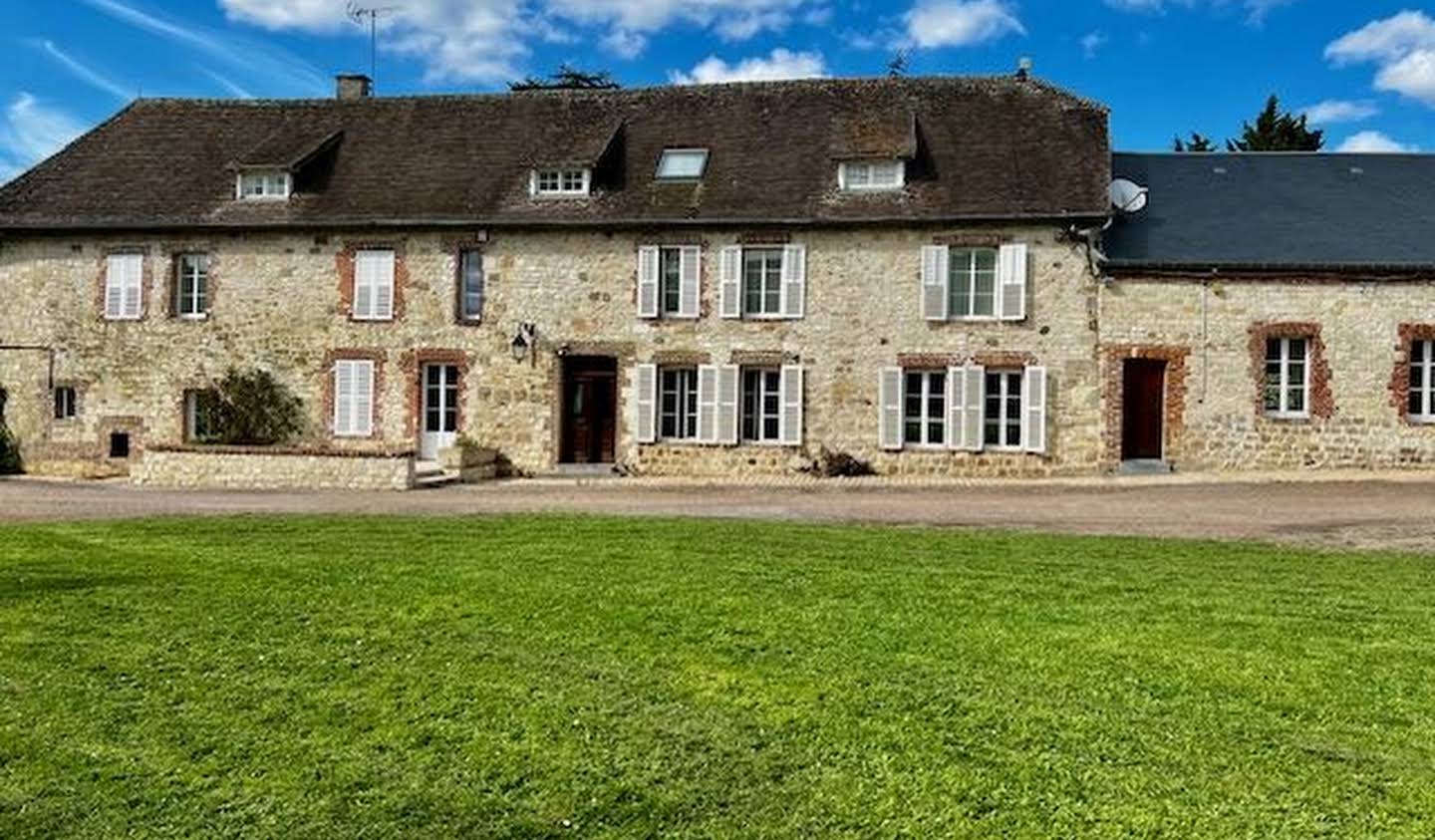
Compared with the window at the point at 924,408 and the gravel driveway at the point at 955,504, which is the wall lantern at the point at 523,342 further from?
the window at the point at 924,408

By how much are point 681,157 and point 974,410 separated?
7389 millimetres

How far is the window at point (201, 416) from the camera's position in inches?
848

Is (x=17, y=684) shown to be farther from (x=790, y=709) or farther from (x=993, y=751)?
(x=993, y=751)

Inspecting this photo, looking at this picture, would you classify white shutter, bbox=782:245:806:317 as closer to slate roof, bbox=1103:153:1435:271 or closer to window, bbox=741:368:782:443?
window, bbox=741:368:782:443

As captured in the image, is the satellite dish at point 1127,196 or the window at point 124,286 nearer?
the satellite dish at point 1127,196

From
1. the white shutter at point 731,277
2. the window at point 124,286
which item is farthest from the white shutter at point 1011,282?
the window at point 124,286

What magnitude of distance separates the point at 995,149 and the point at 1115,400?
5.12 m

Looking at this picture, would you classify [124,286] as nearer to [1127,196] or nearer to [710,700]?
[1127,196]

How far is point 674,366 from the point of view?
20516 millimetres

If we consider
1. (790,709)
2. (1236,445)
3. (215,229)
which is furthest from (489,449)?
(790,709)

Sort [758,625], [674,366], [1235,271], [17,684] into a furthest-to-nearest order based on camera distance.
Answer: [674,366], [1235,271], [758,625], [17,684]

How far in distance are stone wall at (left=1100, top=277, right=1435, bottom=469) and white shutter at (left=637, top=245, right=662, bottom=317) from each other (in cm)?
778

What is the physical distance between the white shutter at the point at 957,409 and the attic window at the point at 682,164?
6.09 metres

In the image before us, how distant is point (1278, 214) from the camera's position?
20.1m
